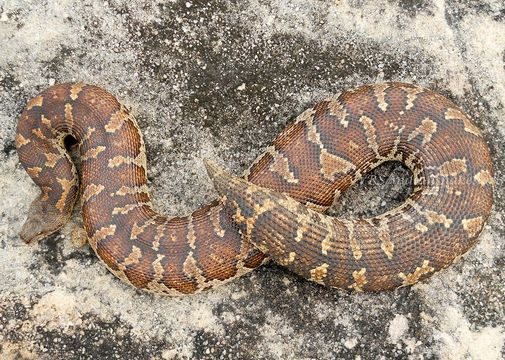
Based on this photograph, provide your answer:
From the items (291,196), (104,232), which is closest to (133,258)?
(104,232)

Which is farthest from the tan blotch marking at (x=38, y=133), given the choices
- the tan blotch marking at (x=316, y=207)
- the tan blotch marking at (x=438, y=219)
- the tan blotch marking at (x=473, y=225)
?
the tan blotch marking at (x=473, y=225)

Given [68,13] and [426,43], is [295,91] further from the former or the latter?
[68,13]

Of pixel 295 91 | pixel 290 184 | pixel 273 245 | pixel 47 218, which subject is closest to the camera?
pixel 273 245

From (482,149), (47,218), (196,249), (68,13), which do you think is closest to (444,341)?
(482,149)

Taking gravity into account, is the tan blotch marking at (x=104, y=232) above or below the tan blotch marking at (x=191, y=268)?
above

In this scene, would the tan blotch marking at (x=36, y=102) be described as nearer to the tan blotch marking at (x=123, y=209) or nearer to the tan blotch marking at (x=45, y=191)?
the tan blotch marking at (x=45, y=191)

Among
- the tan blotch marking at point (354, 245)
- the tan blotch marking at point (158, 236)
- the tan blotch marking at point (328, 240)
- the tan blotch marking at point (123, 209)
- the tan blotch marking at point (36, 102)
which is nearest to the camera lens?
the tan blotch marking at point (328, 240)
